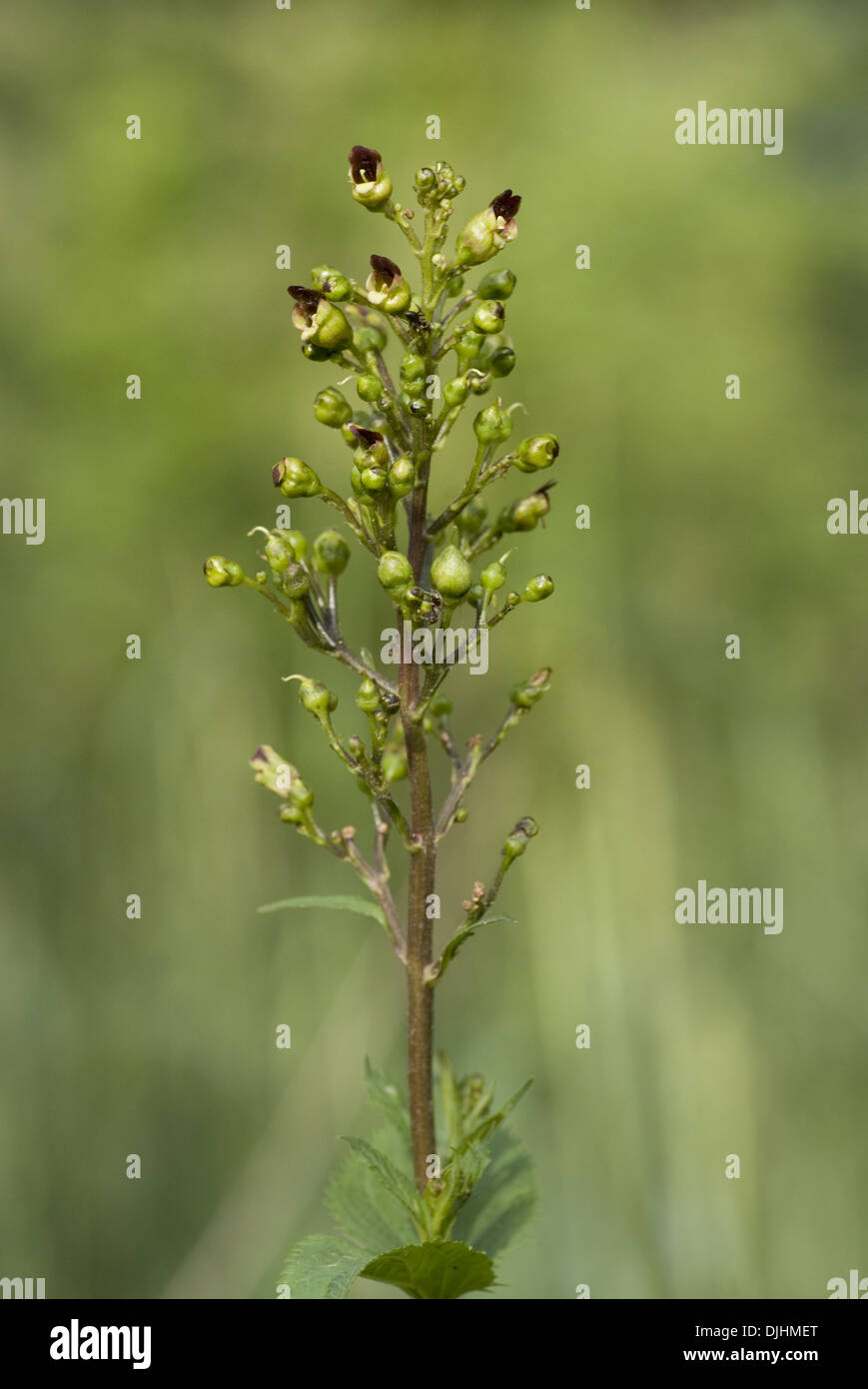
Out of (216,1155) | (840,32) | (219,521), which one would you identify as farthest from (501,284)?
(840,32)

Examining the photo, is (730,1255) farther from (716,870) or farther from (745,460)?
(745,460)

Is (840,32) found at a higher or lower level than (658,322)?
higher

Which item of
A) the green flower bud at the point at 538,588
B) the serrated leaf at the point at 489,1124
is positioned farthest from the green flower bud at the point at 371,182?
the serrated leaf at the point at 489,1124

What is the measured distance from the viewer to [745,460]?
5785mm

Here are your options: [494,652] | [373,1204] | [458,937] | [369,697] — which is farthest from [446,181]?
[494,652]

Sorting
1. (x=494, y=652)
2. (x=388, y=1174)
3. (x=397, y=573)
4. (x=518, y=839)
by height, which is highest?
(x=494, y=652)

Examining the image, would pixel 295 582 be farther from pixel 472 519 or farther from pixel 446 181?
pixel 446 181

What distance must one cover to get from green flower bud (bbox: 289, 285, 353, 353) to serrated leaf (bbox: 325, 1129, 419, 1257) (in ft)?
4.21

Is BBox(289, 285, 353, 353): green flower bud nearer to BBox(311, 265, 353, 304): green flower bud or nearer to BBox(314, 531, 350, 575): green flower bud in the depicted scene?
BBox(311, 265, 353, 304): green flower bud

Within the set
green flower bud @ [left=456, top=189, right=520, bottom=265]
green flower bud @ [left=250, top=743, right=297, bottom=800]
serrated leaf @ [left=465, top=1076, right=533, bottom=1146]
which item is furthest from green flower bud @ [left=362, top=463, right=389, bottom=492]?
serrated leaf @ [left=465, top=1076, right=533, bottom=1146]

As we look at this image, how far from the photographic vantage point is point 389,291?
1.67 m

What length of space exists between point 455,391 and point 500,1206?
135cm

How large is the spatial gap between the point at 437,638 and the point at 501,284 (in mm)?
519

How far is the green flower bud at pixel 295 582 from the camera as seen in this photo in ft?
5.81
